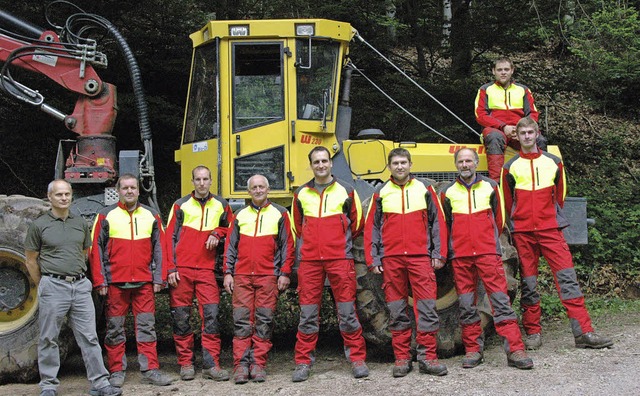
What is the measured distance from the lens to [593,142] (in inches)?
573

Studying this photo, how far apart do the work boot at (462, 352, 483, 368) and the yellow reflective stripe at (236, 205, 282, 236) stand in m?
1.98

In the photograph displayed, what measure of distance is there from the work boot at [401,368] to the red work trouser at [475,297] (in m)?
0.56

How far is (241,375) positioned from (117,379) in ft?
3.53

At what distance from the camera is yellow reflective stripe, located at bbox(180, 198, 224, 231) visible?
278 inches

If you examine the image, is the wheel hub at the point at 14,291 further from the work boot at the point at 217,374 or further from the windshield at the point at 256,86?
the windshield at the point at 256,86

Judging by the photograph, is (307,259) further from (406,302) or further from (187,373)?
(187,373)

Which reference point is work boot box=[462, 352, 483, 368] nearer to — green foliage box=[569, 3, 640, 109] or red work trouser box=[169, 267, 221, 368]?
red work trouser box=[169, 267, 221, 368]

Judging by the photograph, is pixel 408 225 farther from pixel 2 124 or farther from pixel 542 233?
pixel 2 124

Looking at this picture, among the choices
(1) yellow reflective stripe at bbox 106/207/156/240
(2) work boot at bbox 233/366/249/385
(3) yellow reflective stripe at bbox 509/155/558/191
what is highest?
(3) yellow reflective stripe at bbox 509/155/558/191

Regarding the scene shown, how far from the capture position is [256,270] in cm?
682

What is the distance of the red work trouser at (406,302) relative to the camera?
6.45 m

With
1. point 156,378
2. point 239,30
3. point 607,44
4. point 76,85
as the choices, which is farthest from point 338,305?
point 607,44

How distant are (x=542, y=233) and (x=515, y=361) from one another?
49.2 inches

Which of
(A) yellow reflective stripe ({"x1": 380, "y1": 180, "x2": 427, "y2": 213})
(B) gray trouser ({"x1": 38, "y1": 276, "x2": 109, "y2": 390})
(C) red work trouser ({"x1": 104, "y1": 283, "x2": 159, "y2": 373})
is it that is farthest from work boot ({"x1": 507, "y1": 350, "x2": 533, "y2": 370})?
(B) gray trouser ({"x1": 38, "y1": 276, "x2": 109, "y2": 390})
